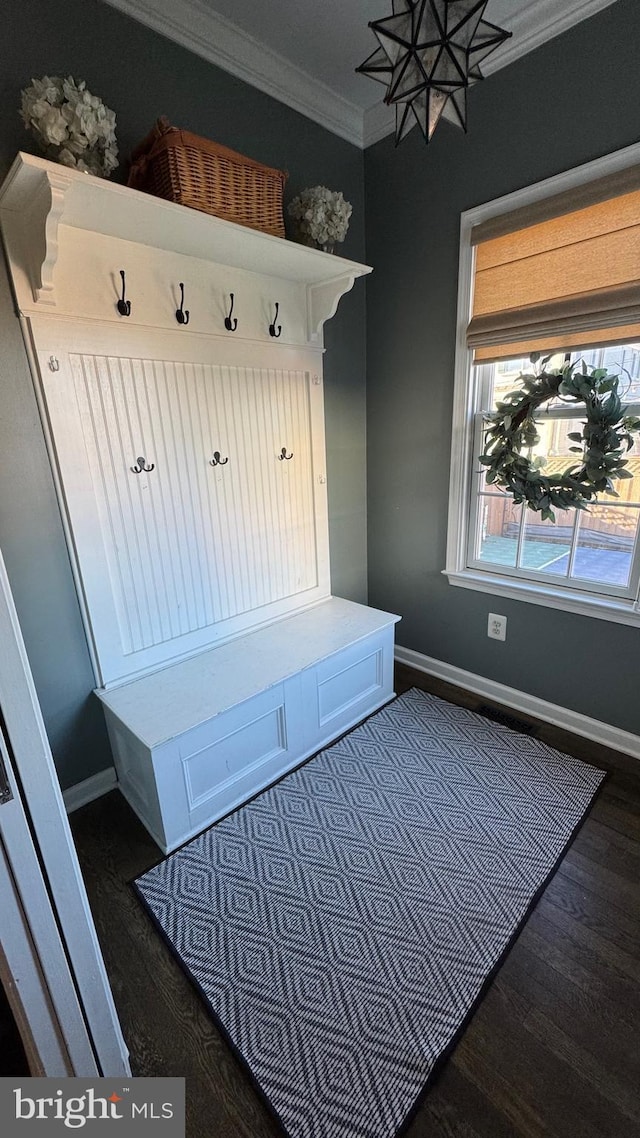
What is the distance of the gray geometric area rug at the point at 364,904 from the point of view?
3.45ft

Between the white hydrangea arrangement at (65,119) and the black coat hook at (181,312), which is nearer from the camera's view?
the white hydrangea arrangement at (65,119)

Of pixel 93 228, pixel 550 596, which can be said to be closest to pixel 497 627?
pixel 550 596

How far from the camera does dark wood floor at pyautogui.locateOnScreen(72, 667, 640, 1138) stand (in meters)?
0.97

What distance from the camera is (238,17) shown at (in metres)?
1.62

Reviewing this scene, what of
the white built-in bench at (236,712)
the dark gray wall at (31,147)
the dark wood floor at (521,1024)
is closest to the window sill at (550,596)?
the white built-in bench at (236,712)

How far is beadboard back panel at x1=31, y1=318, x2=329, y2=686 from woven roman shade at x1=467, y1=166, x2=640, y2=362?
80 cm

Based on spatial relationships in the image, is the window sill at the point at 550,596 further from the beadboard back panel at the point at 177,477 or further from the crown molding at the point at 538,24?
the crown molding at the point at 538,24

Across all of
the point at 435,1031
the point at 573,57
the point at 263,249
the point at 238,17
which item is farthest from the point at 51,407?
the point at 573,57

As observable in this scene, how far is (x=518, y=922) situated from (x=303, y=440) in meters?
1.94

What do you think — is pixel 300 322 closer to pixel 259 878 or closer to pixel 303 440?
pixel 303 440

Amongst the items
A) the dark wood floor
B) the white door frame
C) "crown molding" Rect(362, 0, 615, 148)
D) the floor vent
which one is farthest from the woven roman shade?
the white door frame

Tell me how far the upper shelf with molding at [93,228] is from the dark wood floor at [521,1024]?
6.00 ft

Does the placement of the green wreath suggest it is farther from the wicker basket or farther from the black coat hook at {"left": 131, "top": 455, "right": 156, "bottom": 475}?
the black coat hook at {"left": 131, "top": 455, "right": 156, "bottom": 475}

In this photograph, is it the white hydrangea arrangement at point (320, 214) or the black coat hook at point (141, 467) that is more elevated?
the white hydrangea arrangement at point (320, 214)
